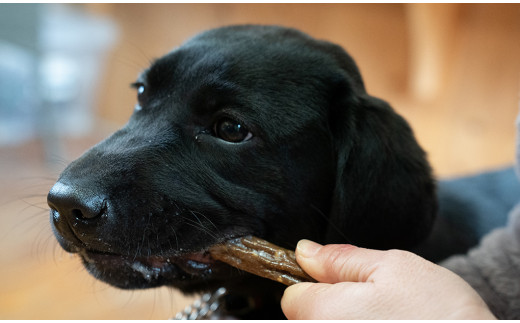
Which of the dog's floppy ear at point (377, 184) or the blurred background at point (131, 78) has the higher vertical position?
the dog's floppy ear at point (377, 184)

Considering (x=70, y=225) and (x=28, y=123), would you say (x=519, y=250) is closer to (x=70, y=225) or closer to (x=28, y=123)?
(x=70, y=225)

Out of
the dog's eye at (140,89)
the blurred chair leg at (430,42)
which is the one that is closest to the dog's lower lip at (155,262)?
the dog's eye at (140,89)

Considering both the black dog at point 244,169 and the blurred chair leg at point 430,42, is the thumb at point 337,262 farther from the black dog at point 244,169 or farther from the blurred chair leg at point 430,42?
the blurred chair leg at point 430,42

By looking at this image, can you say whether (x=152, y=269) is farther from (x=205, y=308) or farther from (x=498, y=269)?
(x=498, y=269)

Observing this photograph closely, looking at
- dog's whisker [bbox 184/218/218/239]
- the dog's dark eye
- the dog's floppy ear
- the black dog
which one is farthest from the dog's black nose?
the dog's floppy ear

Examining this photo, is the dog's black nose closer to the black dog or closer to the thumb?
the black dog

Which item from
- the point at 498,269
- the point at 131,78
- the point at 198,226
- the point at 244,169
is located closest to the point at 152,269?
the point at 198,226
